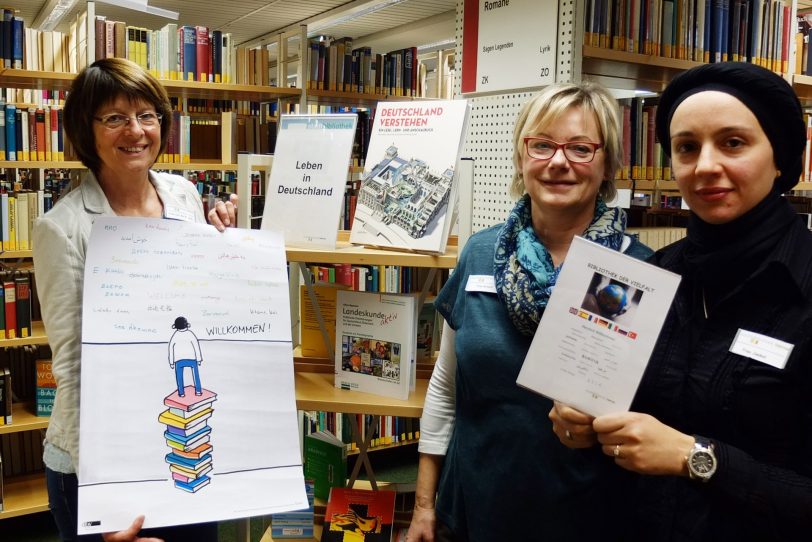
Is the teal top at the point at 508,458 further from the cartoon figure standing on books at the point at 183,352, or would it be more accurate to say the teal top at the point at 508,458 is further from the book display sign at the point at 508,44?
the book display sign at the point at 508,44

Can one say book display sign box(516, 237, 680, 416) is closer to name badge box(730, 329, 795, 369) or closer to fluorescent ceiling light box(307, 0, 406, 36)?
name badge box(730, 329, 795, 369)

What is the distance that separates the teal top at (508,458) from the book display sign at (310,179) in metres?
0.50

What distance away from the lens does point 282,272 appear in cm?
171

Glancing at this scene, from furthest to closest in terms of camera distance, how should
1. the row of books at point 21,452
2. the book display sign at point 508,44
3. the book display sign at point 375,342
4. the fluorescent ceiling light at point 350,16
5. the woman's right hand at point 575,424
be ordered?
1. the fluorescent ceiling light at point 350,16
2. the row of books at point 21,452
3. the book display sign at point 508,44
4. the book display sign at point 375,342
5. the woman's right hand at point 575,424

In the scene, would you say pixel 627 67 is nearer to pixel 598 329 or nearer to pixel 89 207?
pixel 598 329

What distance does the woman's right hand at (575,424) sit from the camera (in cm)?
117

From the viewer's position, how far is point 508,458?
150cm

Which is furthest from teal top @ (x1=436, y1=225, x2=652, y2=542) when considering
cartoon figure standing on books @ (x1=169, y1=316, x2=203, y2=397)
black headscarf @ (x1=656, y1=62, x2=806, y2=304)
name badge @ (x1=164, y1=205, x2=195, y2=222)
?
name badge @ (x1=164, y1=205, x2=195, y2=222)

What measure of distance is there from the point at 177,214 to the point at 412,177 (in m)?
0.63

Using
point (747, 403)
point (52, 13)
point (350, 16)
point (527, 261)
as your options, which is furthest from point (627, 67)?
point (52, 13)

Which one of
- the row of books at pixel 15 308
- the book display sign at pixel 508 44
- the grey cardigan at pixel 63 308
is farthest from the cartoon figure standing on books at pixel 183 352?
the row of books at pixel 15 308

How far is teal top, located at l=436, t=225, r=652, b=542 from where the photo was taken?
1454 mm

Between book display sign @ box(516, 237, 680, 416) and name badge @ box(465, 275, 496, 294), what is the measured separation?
0.36 m

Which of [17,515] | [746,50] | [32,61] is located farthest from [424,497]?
[32,61]
